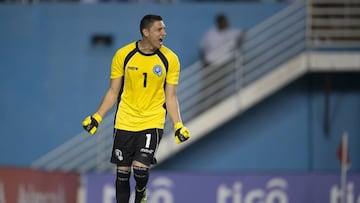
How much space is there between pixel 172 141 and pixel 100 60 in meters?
1.90

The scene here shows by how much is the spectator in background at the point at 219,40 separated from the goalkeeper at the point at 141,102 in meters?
6.85

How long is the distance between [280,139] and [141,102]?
26.9 ft

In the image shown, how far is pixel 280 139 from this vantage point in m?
21.0

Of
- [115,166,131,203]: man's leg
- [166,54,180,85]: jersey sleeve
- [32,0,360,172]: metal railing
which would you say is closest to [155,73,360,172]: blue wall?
[32,0,360,172]: metal railing

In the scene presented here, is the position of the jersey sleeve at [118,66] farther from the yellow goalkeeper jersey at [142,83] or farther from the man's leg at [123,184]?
the man's leg at [123,184]

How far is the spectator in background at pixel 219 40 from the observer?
19984 millimetres

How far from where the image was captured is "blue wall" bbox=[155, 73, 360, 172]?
20906mm

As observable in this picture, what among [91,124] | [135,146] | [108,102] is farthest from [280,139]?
[91,124]

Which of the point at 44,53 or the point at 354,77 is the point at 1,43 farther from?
the point at 354,77

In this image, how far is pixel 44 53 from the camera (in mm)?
20844

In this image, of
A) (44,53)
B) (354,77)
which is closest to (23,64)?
(44,53)

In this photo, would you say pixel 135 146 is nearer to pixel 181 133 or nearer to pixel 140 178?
pixel 140 178

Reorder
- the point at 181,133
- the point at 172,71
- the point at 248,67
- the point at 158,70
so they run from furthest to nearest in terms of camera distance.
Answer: the point at 248,67 → the point at 172,71 → the point at 158,70 → the point at 181,133

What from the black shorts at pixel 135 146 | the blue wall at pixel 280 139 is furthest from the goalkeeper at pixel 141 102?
the blue wall at pixel 280 139
